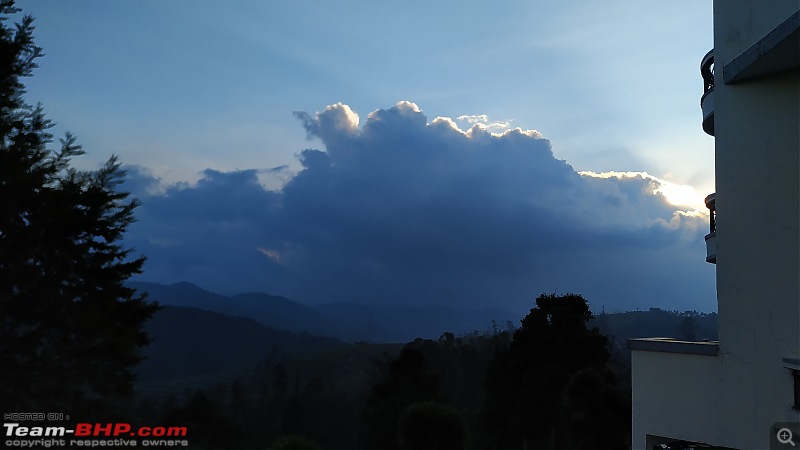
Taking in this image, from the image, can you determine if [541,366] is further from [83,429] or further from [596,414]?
[83,429]

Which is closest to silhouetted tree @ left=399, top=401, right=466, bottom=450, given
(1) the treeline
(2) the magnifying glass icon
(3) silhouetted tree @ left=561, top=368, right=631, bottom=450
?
(1) the treeline

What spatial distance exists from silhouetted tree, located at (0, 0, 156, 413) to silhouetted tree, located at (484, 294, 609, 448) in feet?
92.5

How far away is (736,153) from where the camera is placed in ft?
44.8

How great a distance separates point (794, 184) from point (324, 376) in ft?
470

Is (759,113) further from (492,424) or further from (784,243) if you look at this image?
(492,424)

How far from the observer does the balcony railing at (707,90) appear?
16.1 m

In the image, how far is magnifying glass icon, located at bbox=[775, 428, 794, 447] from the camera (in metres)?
Answer: 11.9

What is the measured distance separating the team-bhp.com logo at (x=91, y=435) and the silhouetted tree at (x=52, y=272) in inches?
90.7

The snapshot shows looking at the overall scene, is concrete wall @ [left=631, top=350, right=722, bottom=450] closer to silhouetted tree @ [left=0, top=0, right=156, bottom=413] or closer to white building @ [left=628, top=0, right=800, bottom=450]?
white building @ [left=628, top=0, right=800, bottom=450]

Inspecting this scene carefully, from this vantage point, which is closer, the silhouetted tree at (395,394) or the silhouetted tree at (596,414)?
the silhouetted tree at (596,414)

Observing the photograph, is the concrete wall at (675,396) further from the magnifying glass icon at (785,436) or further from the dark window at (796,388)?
the dark window at (796,388)

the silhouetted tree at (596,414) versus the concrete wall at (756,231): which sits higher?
the concrete wall at (756,231)

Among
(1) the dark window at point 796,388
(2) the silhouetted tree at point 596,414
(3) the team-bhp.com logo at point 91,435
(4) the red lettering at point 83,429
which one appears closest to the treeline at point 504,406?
(2) the silhouetted tree at point 596,414

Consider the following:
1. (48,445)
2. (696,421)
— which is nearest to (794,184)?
(696,421)
